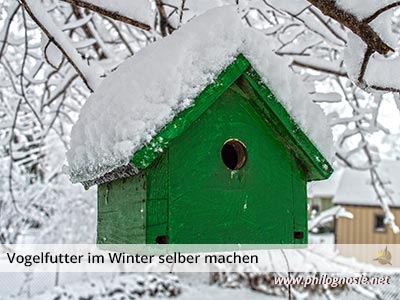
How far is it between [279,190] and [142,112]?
485 mm

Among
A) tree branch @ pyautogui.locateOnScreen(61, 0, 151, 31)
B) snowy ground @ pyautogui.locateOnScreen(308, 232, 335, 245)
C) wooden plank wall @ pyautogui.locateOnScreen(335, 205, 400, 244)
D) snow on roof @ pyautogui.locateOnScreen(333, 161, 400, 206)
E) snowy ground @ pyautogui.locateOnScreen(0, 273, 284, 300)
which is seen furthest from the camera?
snow on roof @ pyautogui.locateOnScreen(333, 161, 400, 206)

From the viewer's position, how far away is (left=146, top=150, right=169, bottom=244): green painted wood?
48.6 inches

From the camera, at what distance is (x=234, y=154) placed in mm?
1451

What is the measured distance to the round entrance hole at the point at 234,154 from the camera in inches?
54.6

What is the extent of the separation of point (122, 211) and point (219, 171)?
32 centimetres

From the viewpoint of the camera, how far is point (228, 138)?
1.36m

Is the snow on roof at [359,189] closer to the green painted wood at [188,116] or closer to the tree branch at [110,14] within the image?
the green painted wood at [188,116]

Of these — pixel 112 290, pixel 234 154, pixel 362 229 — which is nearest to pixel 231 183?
pixel 234 154

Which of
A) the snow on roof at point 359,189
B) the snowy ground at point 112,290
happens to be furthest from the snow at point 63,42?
the snow on roof at point 359,189

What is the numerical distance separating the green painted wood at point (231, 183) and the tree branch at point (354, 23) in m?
0.45

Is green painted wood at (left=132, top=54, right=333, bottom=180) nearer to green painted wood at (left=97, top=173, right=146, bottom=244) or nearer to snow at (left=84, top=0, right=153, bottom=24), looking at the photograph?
green painted wood at (left=97, top=173, right=146, bottom=244)

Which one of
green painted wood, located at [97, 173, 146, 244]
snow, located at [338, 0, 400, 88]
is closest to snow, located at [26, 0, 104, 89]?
green painted wood, located at [97, 173, 146, 244]

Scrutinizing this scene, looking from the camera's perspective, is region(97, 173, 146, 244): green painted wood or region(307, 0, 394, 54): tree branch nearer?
region(307, 0, 394, 54): tree branch

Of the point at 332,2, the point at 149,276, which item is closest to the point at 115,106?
the point at 332,2
